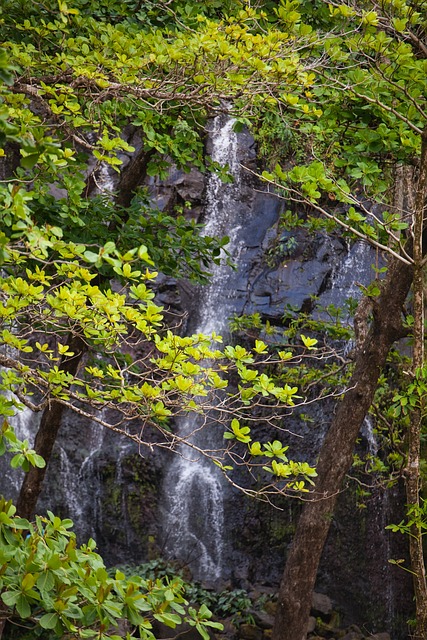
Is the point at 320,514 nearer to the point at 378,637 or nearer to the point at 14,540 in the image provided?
the point at 378,637

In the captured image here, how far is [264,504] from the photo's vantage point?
11.5 meters

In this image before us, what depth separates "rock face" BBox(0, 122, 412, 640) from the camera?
10500 millimetres

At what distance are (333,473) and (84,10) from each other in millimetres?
5090

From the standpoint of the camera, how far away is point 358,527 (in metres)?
10.8

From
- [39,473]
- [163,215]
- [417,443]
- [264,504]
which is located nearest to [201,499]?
[264,504]

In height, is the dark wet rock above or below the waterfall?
above

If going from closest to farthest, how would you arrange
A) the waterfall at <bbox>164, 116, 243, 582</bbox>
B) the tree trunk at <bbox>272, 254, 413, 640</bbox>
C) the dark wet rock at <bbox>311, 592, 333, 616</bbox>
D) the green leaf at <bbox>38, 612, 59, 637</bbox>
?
the green leaf at <bbox>38, 612, 59, 637</bbox> → the tree trunk at <bbox>272, 254, 413, 640</bbox> → the dark wet rock at <bbox>311, 592, 333, 616</bbox> → the waterfall at <bbox>164, 116, 243, 582</bbox>

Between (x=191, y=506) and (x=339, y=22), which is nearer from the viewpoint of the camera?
(x=339, y=22)

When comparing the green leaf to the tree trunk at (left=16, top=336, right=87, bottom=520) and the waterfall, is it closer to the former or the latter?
the tree trunk at (left=16, top=336, right=87, bottom=520)

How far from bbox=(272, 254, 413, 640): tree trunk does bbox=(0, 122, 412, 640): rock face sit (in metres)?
2.35

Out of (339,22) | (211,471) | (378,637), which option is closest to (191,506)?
(211,471)

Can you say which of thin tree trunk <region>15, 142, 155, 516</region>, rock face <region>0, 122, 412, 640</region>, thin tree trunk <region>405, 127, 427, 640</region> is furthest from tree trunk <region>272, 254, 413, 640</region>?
thin tree trunk <region>15, 142, 155, 516</region>

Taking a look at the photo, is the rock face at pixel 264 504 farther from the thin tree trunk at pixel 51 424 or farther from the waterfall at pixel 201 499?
the thin tree trunk at pixel 51 424

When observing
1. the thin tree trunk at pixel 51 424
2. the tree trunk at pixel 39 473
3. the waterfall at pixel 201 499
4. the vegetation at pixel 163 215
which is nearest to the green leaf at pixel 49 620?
the vegetation at pixel 163 215
